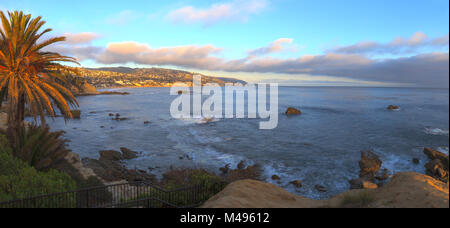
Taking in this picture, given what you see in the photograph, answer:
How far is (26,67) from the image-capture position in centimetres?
1260

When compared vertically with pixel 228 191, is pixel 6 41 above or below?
above

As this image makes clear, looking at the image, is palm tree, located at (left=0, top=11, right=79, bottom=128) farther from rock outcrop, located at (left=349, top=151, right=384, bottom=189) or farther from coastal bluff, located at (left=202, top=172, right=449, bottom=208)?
rock outcrop, located at (left=349, top=151, right=384, bottom=189)

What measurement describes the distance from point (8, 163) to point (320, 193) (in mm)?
18074

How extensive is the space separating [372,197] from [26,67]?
1561 cm

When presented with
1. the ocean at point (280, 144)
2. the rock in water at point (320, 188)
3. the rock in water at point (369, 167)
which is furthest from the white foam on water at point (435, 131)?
the rock in water at point (320, 188)

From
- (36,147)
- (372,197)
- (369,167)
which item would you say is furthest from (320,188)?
(36,147)

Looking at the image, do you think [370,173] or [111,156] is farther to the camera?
[111,156]

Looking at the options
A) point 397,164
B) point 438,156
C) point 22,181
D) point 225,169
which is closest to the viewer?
point 22,181

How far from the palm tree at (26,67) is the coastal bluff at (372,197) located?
8.74 m

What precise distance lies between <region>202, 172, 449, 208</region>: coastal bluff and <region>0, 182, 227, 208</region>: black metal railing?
1.45m

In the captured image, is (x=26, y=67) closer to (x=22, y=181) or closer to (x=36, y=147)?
(x=36, y=147)
